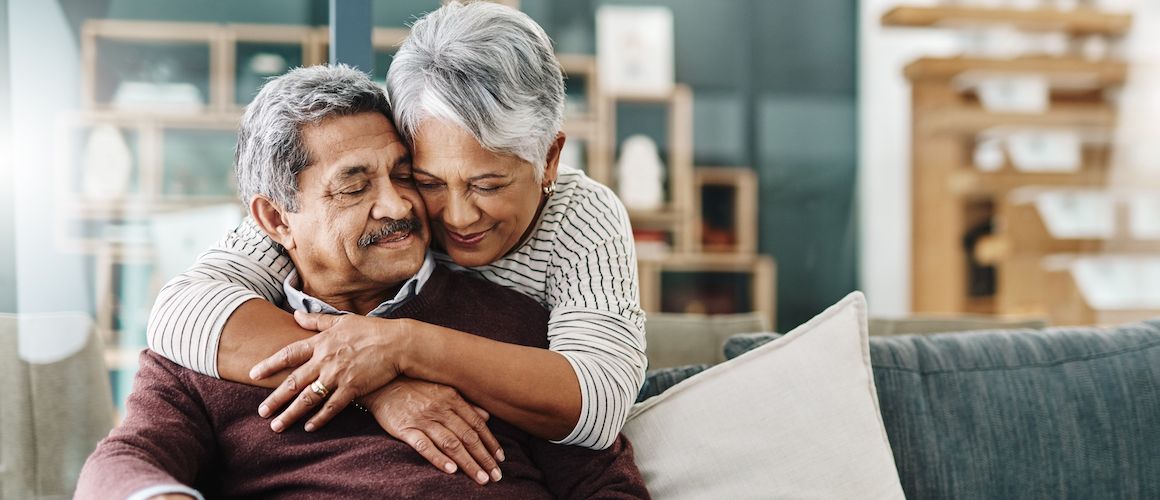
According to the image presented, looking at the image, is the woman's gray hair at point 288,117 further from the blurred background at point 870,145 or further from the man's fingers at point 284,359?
the blurred background at point 870,145

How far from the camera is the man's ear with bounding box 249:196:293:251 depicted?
138 cm

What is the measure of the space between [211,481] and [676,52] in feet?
13.8

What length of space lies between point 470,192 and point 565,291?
19 centimetres

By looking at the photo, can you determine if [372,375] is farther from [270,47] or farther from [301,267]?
[270,47]

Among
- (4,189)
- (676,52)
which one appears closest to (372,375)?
(4,189)

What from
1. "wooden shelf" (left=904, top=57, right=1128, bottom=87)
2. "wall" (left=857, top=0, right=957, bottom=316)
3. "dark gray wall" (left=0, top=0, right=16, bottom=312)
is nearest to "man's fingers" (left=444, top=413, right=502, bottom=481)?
"dark gray wall" (left=0, top=0, right=16, bottom=312)

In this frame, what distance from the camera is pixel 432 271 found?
142cm

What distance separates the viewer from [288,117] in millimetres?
1321

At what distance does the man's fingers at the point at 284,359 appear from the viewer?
1.22 m

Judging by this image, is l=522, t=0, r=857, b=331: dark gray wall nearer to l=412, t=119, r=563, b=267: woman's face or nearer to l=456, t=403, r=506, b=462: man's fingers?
l=412, t=119, r=563, b=267: woman's face

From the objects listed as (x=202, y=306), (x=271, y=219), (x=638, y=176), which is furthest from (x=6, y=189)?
(x=638, y=176)

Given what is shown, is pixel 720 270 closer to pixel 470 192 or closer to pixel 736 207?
pixel 736 207

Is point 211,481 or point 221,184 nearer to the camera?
point 211,481

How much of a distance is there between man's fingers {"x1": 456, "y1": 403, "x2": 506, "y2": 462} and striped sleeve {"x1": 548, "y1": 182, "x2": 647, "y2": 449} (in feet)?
0.32
